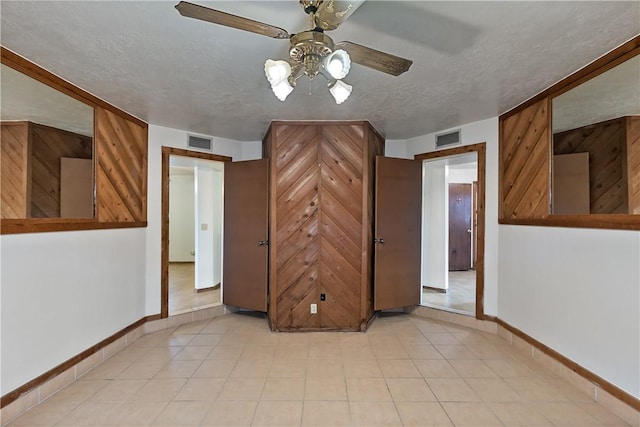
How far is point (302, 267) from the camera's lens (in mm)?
3771

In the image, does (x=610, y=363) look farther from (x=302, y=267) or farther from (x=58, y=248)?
(x=58, y=248)

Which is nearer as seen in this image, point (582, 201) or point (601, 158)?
point (601, 158)

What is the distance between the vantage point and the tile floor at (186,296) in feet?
14.4

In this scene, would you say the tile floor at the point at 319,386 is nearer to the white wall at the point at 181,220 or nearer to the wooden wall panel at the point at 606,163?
the wooden wall panel at the point at 606,163

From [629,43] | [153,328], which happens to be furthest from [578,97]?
[153,328]

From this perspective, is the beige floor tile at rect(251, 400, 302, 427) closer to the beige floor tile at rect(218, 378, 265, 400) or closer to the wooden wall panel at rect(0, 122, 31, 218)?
the beige floor tile at rect(218, 378, 265, 400)

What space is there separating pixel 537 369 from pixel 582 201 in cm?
146

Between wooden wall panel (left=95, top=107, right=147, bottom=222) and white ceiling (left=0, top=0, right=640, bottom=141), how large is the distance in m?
0.28

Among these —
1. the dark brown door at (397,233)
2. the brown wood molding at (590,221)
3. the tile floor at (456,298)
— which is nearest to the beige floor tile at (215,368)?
the dark brown door at (397,233)

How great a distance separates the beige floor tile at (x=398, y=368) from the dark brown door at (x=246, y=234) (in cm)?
169

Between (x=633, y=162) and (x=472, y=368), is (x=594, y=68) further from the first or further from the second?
(x=472, y=368)

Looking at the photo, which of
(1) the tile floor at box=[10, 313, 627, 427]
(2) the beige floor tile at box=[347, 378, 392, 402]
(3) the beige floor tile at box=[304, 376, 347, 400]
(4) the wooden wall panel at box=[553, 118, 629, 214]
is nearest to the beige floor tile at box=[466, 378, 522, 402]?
(1) the tile floor at box=[10, 313, 627, 427]

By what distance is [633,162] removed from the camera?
2113mm

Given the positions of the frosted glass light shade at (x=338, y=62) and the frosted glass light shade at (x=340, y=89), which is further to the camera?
A: the frosted glass light shade at (x=340, y=89)
